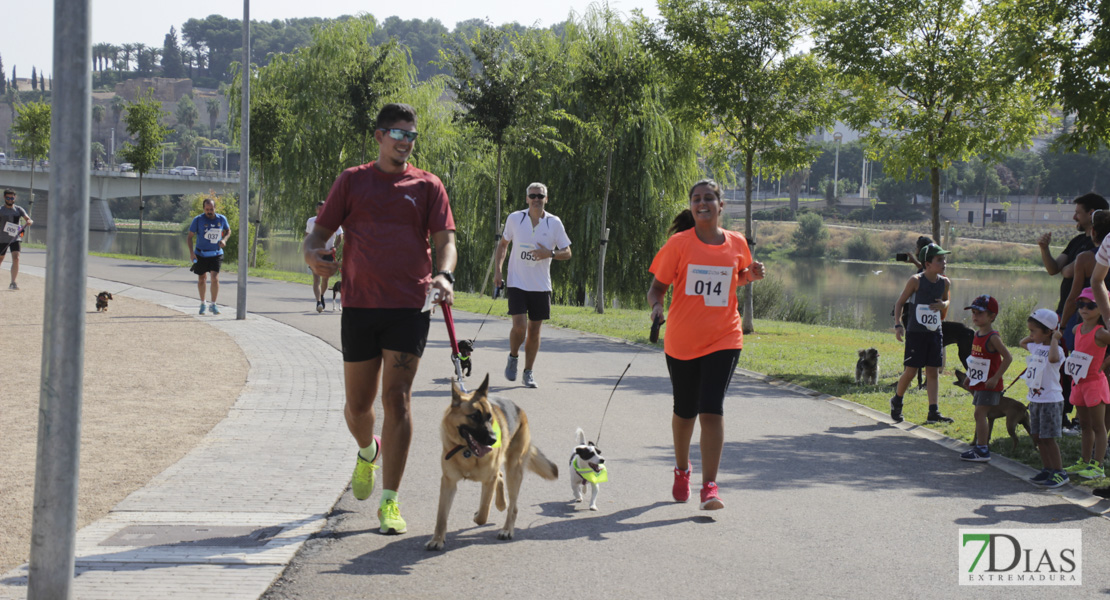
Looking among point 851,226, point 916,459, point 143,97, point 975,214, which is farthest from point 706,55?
point 975,214

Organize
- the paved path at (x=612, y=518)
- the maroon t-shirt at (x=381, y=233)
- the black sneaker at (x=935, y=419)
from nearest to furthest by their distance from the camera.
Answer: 1. the paved path at (x=612, y=518)
2. the maroon t-shirt at (x=381, y=233)
3. the black sneaker at (x=935, y=419)

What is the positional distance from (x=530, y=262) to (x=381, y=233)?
5.38 m

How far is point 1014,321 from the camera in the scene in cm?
2211

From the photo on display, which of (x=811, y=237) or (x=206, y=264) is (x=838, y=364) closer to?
(x=206, y=264)

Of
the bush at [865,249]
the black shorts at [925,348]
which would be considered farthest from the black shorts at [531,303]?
the bush at [865,249]

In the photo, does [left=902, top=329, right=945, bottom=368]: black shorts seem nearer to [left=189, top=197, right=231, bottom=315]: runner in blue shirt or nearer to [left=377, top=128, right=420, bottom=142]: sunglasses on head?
[left=377, top=128, right=420, bottom=142]: sunglasses on head

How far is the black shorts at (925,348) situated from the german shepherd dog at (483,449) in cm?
547

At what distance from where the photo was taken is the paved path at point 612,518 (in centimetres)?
461

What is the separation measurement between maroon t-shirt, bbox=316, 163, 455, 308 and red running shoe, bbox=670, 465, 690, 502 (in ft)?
6.45

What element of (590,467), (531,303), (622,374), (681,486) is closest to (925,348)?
(531,303)

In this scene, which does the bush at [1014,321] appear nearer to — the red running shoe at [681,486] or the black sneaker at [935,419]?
the black sneaker at [935,419]

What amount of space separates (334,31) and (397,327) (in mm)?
33181

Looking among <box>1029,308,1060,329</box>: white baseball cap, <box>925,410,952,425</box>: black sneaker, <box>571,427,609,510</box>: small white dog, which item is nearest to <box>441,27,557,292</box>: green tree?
<box>925,410,952,425</box>: black sneaker

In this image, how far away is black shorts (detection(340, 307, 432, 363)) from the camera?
206 inches
